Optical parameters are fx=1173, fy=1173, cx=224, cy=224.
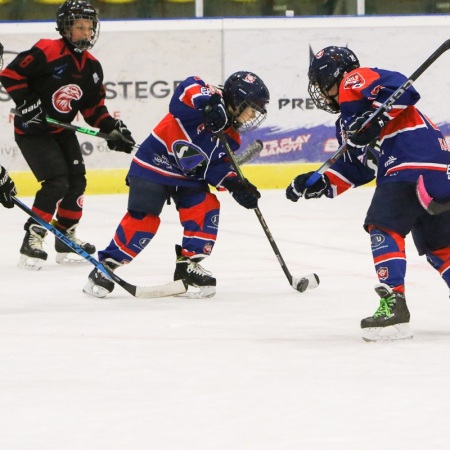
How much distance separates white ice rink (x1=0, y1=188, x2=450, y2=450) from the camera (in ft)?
7.13

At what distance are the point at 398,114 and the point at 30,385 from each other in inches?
48.0

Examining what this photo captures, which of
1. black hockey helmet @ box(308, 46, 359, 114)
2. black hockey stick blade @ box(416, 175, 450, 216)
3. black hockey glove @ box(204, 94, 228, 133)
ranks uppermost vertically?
black hockey helmet @ box(308, 46, 359, 114)

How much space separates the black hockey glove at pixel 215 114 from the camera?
3.65 meters

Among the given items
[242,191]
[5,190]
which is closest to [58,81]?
[5,190]

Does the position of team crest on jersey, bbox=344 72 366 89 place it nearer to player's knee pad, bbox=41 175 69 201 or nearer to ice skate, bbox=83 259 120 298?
ice skate, bbox=83 259 120 298

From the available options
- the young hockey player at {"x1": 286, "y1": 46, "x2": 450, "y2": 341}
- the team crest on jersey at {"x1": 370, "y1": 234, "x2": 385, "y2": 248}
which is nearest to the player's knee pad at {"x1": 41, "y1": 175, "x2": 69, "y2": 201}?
the young hockey player at {"x1": 286, "y1": 46, "x2": 450, "y2": 341}

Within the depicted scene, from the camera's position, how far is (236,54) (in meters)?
7.50

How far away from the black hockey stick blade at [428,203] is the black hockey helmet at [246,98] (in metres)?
0.86

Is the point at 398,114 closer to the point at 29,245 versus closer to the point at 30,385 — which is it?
the point at 30,385

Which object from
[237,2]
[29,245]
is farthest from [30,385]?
[237,2]

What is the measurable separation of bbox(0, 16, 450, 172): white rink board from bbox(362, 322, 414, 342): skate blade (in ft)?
14.5

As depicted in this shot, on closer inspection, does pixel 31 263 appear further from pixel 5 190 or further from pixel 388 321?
pixel 388 321

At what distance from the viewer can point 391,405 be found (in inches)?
93.7

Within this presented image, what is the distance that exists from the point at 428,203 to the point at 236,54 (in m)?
4.61
